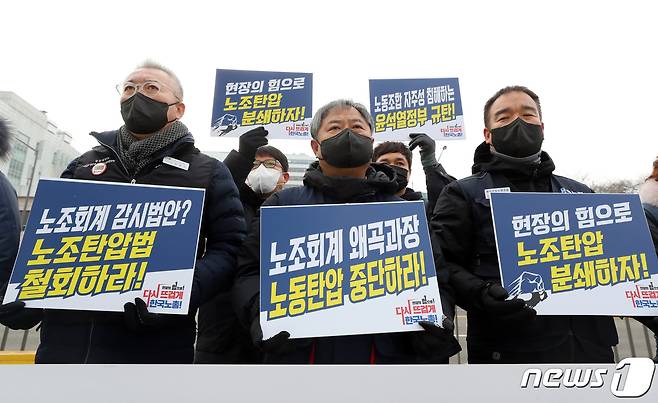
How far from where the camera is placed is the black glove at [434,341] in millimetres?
1496

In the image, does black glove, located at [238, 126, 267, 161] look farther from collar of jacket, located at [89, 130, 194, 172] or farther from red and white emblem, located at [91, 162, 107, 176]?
red and white emblem, located at [91, 162, 107, 176]

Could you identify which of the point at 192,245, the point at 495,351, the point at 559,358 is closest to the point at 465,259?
the point at 495,351

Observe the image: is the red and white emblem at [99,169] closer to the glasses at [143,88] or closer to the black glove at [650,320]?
the glasses at [143,88]

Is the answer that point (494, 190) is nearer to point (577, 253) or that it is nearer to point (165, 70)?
point (577, 253)

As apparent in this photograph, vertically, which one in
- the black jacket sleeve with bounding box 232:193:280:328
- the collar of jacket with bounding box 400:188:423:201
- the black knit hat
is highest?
the black knit hat

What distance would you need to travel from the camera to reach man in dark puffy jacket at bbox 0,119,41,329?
154 centimetres

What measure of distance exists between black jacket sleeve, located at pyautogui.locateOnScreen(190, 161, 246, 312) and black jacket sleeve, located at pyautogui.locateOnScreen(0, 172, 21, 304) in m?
0.84

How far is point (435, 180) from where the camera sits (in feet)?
10.6

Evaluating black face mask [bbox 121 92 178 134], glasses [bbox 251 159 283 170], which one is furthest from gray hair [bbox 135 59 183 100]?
glasses [bbox 251 159 283 170]

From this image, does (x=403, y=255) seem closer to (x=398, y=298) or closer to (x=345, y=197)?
(x=398, y=298)

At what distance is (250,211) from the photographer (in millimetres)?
2773

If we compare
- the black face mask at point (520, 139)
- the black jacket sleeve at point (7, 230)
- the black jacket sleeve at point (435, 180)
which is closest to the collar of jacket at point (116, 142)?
the black jacket sleeve at point (7, 230)

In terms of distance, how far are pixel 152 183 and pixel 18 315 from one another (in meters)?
0.68

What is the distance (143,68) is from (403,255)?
1.56 meters
